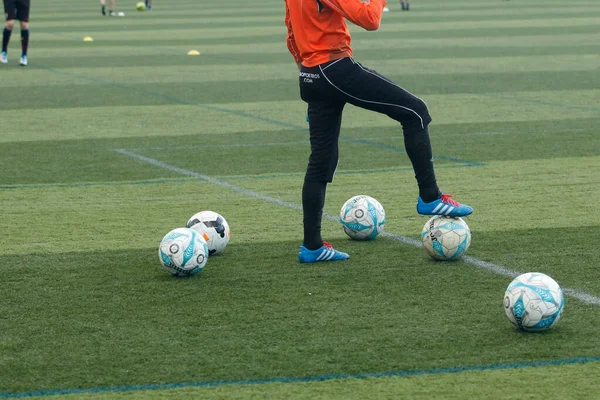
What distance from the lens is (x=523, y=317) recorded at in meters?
5.39

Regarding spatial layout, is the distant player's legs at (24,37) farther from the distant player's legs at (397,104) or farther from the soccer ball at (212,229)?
the distant player's legs at (397,104)

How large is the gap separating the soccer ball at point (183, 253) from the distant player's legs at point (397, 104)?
1294 mm

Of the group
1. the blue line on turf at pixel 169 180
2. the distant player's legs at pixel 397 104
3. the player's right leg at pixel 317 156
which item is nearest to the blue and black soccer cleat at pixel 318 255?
the player's right leg at pixel 317 156

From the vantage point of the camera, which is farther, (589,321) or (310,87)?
(310,87)

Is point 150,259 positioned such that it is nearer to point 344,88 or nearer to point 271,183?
point 344,88

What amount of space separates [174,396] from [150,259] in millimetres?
2726

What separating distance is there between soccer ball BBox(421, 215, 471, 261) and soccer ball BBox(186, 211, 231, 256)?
1.37 metres

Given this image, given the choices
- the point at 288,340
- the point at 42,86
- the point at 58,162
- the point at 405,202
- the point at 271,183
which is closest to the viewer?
the point at 288,340

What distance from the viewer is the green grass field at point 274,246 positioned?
4945 mm

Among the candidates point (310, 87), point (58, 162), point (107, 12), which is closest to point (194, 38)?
point (107, 12)

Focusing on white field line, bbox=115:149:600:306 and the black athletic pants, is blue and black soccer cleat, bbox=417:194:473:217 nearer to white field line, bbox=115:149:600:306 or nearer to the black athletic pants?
the black athletic pants

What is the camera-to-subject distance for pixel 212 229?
23.9ft

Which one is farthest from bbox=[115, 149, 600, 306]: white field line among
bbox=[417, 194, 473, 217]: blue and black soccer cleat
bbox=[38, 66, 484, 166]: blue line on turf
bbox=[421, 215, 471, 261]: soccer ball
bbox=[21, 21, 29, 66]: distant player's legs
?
bbox=[21, 21, 29, 66]: distant player's legs

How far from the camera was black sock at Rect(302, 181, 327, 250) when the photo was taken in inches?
277
